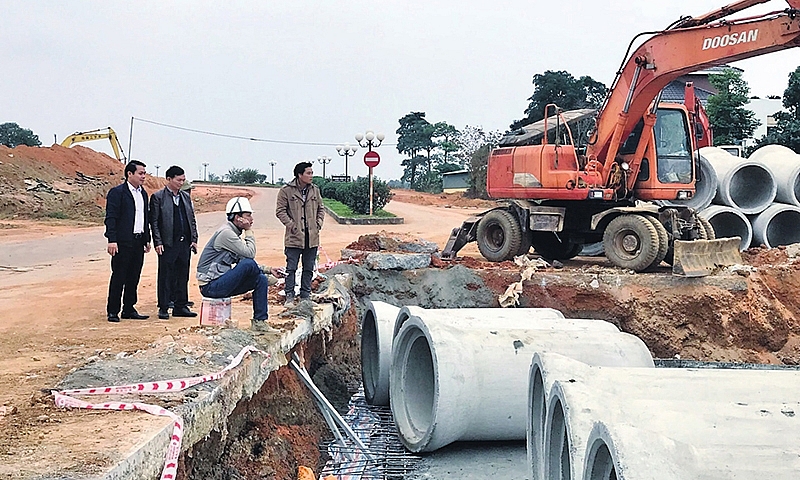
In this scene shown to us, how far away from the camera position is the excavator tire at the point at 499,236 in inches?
420

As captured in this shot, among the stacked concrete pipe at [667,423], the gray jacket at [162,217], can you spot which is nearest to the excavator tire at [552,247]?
the gray jacket at [162,217]

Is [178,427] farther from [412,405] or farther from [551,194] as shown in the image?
[551,194]

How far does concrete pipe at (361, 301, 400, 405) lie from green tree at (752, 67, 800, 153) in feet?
51.7

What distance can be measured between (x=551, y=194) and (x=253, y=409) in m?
6.18

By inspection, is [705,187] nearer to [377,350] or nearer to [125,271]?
[377,350]

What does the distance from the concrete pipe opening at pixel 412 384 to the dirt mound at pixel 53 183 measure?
63.8 feet

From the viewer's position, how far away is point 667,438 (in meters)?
2.82

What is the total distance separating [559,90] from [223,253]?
29375 mm

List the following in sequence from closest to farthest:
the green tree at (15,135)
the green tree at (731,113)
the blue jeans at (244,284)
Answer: the blue jeans at (244,284), the green tree at (731,113), the green tree at (15,135)

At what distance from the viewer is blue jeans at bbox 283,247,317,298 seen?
720cm

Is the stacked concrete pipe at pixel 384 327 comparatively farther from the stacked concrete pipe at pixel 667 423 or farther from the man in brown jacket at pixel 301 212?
the stacked concrete pipe at pixel 667 423

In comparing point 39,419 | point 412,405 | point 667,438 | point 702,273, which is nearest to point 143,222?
point 412,405

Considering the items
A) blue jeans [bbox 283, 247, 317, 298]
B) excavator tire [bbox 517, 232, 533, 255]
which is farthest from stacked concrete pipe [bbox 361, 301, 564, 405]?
excavator tire [bbox 517, 232, 533, 255]

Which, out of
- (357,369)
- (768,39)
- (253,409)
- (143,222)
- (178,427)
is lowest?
(357,369)
